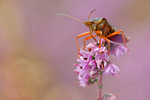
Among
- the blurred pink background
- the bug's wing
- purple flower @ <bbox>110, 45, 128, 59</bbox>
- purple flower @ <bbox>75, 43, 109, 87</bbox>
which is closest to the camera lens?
purple flower @ <bbox>75, 43, 109, 87</bbox>

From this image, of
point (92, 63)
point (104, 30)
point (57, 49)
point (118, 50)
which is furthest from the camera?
point (57, 49)

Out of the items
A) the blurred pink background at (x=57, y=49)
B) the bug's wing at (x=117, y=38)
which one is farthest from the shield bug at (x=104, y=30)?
the blurred pink background at (x=57, y=49)

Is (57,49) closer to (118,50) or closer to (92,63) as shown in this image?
(118,50)

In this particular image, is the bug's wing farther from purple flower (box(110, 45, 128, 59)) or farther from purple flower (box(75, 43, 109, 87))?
purple flower (box(75, 43, 109, 87))

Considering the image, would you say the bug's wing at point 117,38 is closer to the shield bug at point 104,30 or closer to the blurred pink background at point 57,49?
the shield bug at point 104,30

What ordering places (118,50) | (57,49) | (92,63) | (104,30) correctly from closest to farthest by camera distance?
1. (92,63)
2. (118,50)
3. (104,30)
4. (57,49)

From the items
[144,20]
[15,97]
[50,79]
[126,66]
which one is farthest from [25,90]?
[144,20]

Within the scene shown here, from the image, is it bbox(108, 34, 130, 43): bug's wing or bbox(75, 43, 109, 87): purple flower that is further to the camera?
bbox(108, 34, 130, 43): bug's wing

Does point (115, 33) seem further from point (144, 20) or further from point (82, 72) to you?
point (144, 20)

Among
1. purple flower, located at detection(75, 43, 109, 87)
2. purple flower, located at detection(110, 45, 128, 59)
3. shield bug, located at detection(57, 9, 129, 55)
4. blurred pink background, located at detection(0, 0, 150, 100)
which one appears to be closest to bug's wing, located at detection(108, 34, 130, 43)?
shield bug, located at detection(57, 9, 129, 55)

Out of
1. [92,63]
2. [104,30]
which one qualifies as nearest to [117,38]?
[104,30]
